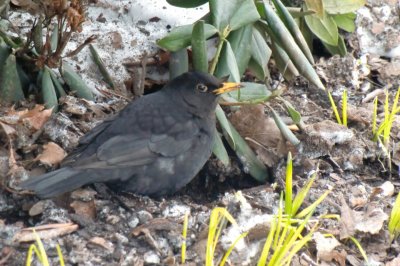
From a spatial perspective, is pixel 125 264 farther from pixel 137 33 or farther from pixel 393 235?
pixel 137 33

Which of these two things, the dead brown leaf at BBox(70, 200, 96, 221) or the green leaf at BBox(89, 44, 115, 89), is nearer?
the dead brown leaf at BBox(70, 200, 96, 221)

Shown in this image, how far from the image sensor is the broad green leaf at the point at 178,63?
4605 mm

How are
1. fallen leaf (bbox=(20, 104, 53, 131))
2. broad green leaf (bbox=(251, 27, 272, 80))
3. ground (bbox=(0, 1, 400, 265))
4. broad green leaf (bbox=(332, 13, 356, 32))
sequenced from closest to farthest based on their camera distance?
ground (bbox=(0, 1, 400, 265)), fallen leaf (bbox=(20, 104, 53, 131)), broad green leaf (bbox=(251, 27, 272, 80)), broad green leaf (bbox=(332, 13, 356, 32))

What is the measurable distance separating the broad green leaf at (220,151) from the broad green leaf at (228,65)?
1.07ft

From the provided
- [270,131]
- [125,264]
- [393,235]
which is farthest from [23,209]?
[393,235]

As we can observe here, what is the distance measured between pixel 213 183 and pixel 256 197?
19.2 inches

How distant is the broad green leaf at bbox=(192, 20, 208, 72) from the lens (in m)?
4.04

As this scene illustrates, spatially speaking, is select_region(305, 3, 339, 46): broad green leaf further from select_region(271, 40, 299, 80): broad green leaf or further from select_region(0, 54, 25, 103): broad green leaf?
select_region(0, 54, 25, 103): broad green leaf

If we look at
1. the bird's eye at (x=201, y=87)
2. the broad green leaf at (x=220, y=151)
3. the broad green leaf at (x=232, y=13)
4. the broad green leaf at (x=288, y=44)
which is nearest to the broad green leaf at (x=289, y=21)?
the broad green leaf at (x=288, y=44)

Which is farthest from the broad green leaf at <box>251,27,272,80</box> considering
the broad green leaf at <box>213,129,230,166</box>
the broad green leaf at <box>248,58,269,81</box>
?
the broad green leaf at <box>213,129,230,166</box>

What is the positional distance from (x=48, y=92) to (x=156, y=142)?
0.65 m

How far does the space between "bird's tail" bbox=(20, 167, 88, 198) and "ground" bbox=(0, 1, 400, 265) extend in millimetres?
94

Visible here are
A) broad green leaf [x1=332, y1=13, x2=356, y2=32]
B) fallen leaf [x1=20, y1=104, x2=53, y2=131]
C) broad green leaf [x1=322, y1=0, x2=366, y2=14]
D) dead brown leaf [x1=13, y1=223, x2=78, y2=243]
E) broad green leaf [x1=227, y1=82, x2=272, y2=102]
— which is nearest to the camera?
dead brown leaf [x1=13, y1=223, x2=78, y2=243]

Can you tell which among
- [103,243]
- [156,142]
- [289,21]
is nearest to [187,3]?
[289,21]
